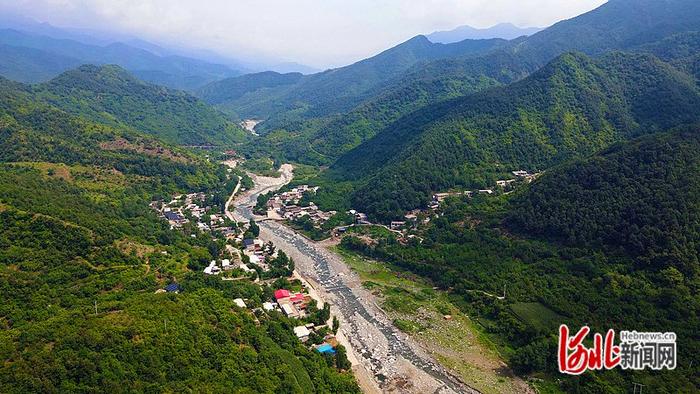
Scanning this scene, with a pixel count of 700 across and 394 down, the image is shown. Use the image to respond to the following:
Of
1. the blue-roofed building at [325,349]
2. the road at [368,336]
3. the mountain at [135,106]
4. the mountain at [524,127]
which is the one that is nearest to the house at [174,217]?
the road at [368,336]

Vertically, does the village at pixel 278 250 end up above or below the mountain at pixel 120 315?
below

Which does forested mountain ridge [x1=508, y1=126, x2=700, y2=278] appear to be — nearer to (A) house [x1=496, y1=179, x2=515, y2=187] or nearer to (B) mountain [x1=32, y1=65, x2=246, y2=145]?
(A) house [x1=496, y1=179, x2=515, y2=187]

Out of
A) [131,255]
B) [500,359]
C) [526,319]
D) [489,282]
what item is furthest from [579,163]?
[131,255]

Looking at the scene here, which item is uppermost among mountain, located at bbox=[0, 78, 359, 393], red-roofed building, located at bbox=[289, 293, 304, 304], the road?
mountain, located at bbox=[0, 78, 359, 393]

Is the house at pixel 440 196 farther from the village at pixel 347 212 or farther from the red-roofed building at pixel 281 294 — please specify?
the red-roofed building at pixel 281 294

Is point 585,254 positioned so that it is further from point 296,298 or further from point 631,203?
point 296,298

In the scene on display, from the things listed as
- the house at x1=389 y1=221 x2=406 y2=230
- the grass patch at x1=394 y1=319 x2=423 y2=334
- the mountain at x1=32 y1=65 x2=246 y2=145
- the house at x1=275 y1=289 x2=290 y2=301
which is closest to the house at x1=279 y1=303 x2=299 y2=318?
the house at x1=275 y1=289 x2=290 y2=301

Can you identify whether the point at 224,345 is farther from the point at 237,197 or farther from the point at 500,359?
the point at 237,197
